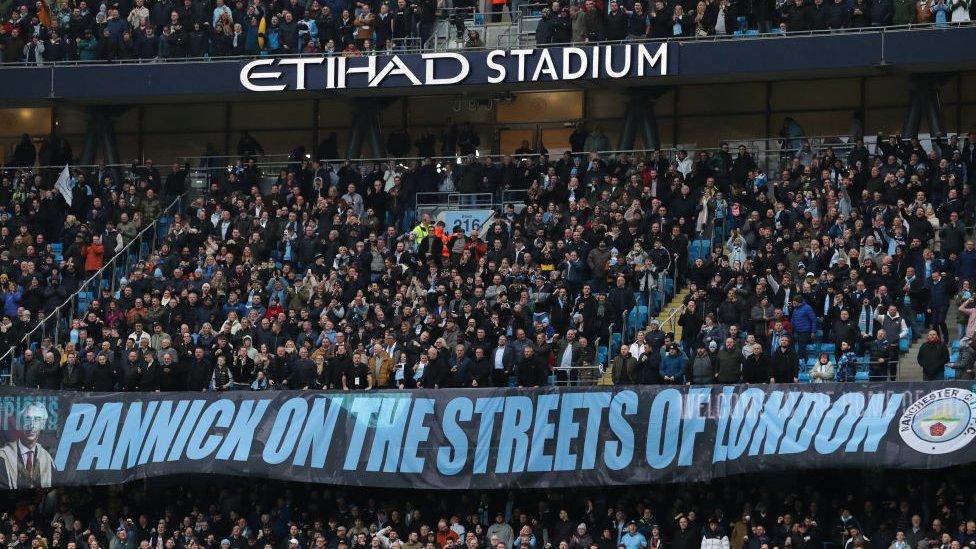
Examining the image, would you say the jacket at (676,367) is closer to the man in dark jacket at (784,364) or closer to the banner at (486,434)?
the banner at (486,434)

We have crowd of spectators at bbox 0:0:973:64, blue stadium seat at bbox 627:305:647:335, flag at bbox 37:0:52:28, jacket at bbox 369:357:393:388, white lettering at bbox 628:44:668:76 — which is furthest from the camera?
flag at bbox 37:0:52:28

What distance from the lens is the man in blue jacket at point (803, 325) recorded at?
Answer: 112 feet

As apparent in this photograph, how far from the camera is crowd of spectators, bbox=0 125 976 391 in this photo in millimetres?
34188

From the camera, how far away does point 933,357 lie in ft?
106

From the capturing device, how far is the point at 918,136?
42438 mm

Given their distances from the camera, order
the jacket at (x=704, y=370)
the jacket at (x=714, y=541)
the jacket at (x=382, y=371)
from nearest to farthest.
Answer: the jacket at (x=714, y=541) < the jacket at (x=704, y=370) < the jacket at (x=382, y=371)

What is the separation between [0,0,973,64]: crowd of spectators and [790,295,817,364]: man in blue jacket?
30.9 ft

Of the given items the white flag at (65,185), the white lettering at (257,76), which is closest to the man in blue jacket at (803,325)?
the white lettering at (257,76)

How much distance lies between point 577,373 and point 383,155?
526 inches

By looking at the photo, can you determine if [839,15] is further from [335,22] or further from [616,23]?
[335,22]

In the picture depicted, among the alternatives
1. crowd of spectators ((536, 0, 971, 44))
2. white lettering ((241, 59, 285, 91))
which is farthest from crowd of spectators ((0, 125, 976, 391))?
white lettering ((241, 59, 285, 91))

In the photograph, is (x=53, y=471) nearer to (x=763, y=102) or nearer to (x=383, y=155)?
(x=383, y=155)

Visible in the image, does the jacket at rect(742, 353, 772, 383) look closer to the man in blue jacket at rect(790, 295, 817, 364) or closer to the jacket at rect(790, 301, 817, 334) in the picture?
the man in blue jacket at rect(790, 295, 817, 364)

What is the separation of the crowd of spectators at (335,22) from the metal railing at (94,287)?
3.49 metres
